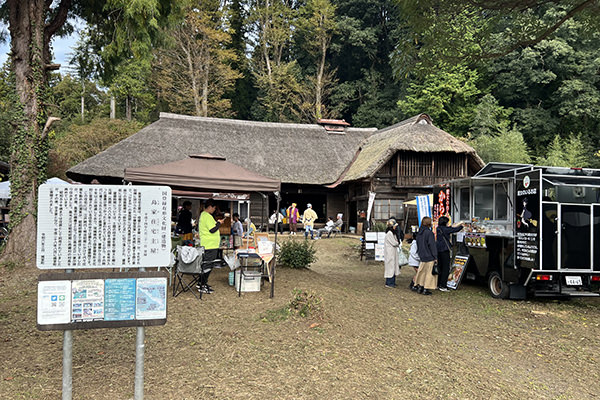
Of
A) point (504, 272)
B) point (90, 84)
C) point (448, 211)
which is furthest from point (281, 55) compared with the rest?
point (504, 272)

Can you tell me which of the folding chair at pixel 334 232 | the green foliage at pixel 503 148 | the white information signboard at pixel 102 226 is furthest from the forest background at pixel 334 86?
the white information signboard at pixel 102 226

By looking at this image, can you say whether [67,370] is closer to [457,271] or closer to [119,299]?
[119,299]

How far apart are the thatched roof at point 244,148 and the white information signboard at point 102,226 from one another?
17224mm

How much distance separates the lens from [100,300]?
3502mm

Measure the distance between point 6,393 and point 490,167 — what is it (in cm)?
939

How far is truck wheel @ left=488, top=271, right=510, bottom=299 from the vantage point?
8555 mm

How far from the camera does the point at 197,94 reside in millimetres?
32500

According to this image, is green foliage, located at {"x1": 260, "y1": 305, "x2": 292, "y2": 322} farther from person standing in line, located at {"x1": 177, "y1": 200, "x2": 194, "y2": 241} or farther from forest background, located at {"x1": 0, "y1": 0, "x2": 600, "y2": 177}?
forest background, located at {"x1": 0, "y1": 0, "x2": 600, "y2": 177}

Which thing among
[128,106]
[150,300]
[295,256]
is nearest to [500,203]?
[295,256]

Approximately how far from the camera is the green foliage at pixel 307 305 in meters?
6.09

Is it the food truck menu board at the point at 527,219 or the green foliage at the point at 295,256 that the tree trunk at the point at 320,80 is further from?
the food truck menu board at the point at 527,219

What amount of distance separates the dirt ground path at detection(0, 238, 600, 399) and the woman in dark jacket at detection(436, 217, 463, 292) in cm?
164

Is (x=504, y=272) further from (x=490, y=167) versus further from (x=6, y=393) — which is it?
(x=6, y=393)

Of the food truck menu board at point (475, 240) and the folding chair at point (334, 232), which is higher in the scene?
the food truck menu board at point (475, 240)
